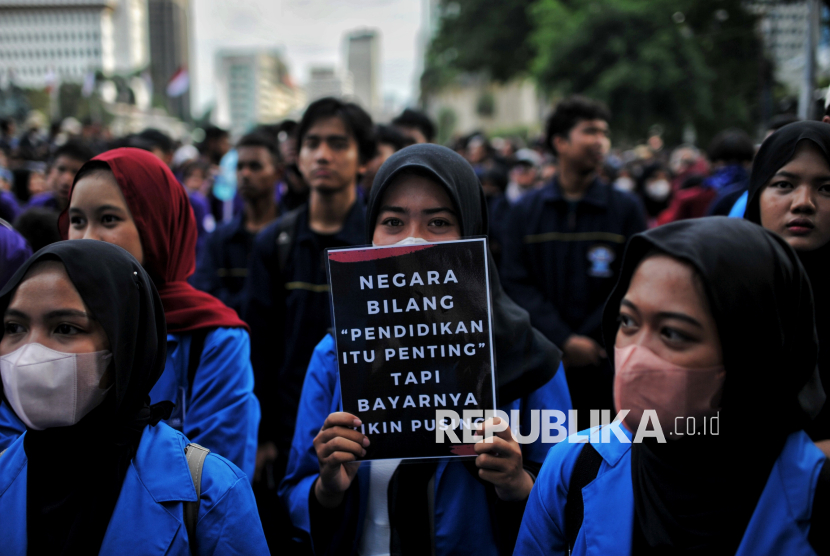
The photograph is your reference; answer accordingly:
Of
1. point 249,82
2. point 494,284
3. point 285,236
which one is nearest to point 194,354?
point 494,284

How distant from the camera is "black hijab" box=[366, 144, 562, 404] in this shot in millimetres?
1976

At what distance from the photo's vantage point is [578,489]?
1.60 metres

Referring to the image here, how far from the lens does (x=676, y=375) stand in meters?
1.39

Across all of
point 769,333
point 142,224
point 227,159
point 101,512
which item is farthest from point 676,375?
point 227,159

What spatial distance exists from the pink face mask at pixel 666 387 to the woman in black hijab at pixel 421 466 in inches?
16.8

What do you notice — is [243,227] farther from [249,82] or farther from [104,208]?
[249,82]

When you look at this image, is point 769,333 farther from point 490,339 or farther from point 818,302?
point 818,302

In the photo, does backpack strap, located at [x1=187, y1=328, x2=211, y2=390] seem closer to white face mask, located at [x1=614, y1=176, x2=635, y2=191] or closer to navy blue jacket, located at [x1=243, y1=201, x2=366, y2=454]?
navy blue jacket, located at [x1=243, y1=201, x2=366, y2=454]

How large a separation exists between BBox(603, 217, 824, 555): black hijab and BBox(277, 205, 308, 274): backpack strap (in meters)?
2.49

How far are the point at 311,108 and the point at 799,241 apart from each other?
2783 mm

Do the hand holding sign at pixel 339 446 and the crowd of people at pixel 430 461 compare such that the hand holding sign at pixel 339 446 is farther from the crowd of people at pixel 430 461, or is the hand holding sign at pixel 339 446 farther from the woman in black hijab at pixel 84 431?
the woman in black hijab at pixel 84 431

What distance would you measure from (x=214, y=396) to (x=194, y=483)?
0.66 meters

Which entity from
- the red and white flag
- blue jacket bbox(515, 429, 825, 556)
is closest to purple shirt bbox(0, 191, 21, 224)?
blue jacket bbox(515, 429, 825, 556)

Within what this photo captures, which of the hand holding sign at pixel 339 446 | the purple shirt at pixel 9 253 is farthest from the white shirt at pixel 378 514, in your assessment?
the purple shirt at pixel 9 253
